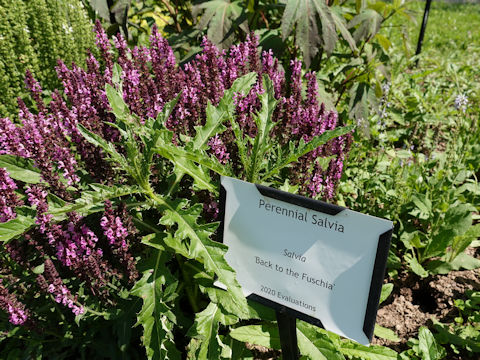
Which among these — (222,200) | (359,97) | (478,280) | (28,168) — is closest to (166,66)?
(28,168)

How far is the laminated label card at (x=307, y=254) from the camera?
1.15 metres

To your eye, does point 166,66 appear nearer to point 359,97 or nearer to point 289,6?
point 289,6

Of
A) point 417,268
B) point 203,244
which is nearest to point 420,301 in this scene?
point 417,268

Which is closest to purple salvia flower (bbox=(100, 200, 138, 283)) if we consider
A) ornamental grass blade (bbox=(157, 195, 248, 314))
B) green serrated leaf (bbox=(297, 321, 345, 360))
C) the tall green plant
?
ornamental grass blade (bbox=(157, 195, 248, 314))

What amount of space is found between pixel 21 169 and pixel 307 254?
130 cm

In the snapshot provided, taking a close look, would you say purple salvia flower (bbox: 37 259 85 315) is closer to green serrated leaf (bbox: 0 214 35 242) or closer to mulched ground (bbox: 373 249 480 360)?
green serrated leaf (bbox: 0 214 35 242)

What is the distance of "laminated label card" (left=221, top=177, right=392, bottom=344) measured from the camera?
115cm

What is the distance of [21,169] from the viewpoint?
1728 millimetres

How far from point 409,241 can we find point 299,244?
1.59 meters

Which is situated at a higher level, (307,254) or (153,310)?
(307,254)

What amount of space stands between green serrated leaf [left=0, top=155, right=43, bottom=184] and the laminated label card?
92cm

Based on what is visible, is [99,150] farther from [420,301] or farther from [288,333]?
[420,301]

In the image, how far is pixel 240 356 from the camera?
187 centimetres

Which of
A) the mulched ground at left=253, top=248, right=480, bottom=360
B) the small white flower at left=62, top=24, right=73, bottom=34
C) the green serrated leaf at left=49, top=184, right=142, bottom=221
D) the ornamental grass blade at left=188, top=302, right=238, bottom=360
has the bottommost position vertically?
the mulched ground at left=253, top=248, right=480, bottom=360
